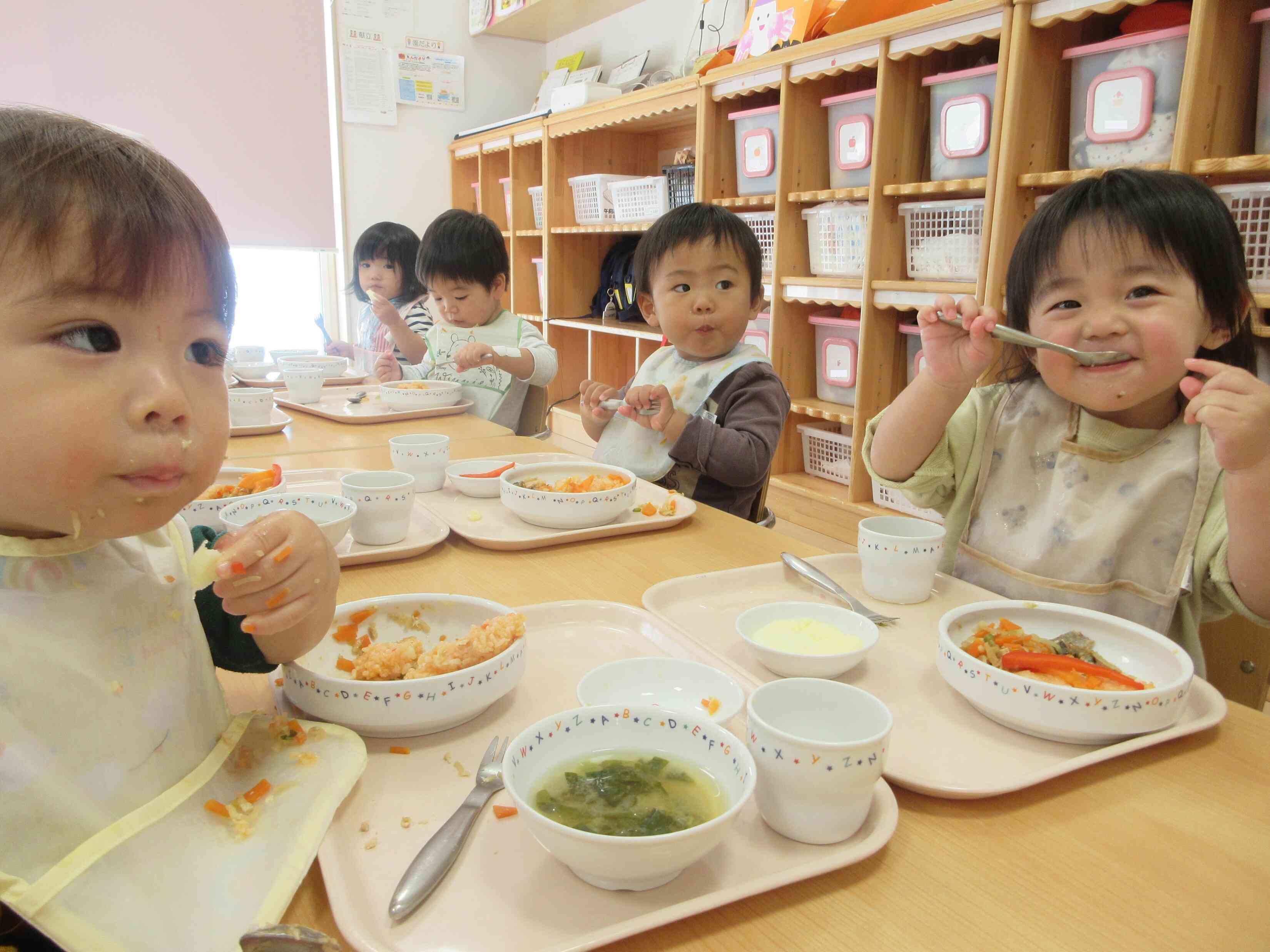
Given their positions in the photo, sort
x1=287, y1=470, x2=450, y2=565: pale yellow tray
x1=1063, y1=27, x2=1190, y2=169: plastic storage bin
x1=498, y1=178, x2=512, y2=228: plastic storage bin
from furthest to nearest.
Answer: x1=498, y1=178, x2=512, y2=228: plastic storage bin < x1=1063, y1=27, x2=1190, y2=169: plastic storage bin < x1=287, y1=470, x2=450, y2=565: pale yellow tray

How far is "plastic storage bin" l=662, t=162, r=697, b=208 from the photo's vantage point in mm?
3486

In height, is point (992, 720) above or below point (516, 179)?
below

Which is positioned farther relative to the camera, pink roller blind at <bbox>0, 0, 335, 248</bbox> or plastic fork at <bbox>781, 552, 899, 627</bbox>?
pink roller blind at <bbox>0, 0, 335, 248</bbox>

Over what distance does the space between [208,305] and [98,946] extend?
377mm

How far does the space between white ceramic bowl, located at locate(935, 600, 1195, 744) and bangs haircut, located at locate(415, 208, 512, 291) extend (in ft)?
6.97

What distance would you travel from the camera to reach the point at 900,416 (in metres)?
1.19

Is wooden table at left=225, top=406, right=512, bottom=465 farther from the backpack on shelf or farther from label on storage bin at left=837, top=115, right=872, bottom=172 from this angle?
the backpack on shelf

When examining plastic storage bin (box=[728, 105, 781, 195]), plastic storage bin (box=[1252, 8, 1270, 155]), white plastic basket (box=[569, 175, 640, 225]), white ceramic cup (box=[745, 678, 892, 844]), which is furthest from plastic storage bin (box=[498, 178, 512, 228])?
white ceramic cup (box=[745, 678, 892, 844])

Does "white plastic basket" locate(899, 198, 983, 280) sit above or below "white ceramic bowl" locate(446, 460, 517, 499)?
above

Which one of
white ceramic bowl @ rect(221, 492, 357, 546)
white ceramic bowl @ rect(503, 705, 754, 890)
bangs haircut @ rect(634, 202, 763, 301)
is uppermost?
bangs haircut @ rect(634, 202, 763, 301)

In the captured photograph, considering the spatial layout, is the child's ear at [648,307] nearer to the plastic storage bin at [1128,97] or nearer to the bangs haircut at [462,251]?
the bangs haircut at [462,251]

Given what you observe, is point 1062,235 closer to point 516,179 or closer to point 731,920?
point 731,920

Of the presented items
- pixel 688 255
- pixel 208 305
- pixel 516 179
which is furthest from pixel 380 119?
pixel 208 305

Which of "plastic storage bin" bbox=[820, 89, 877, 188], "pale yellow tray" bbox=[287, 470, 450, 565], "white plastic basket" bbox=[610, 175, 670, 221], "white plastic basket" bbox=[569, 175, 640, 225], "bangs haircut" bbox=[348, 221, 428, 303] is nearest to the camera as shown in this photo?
"pale yellow tray" bbox=[287, 470, 450, 565]
